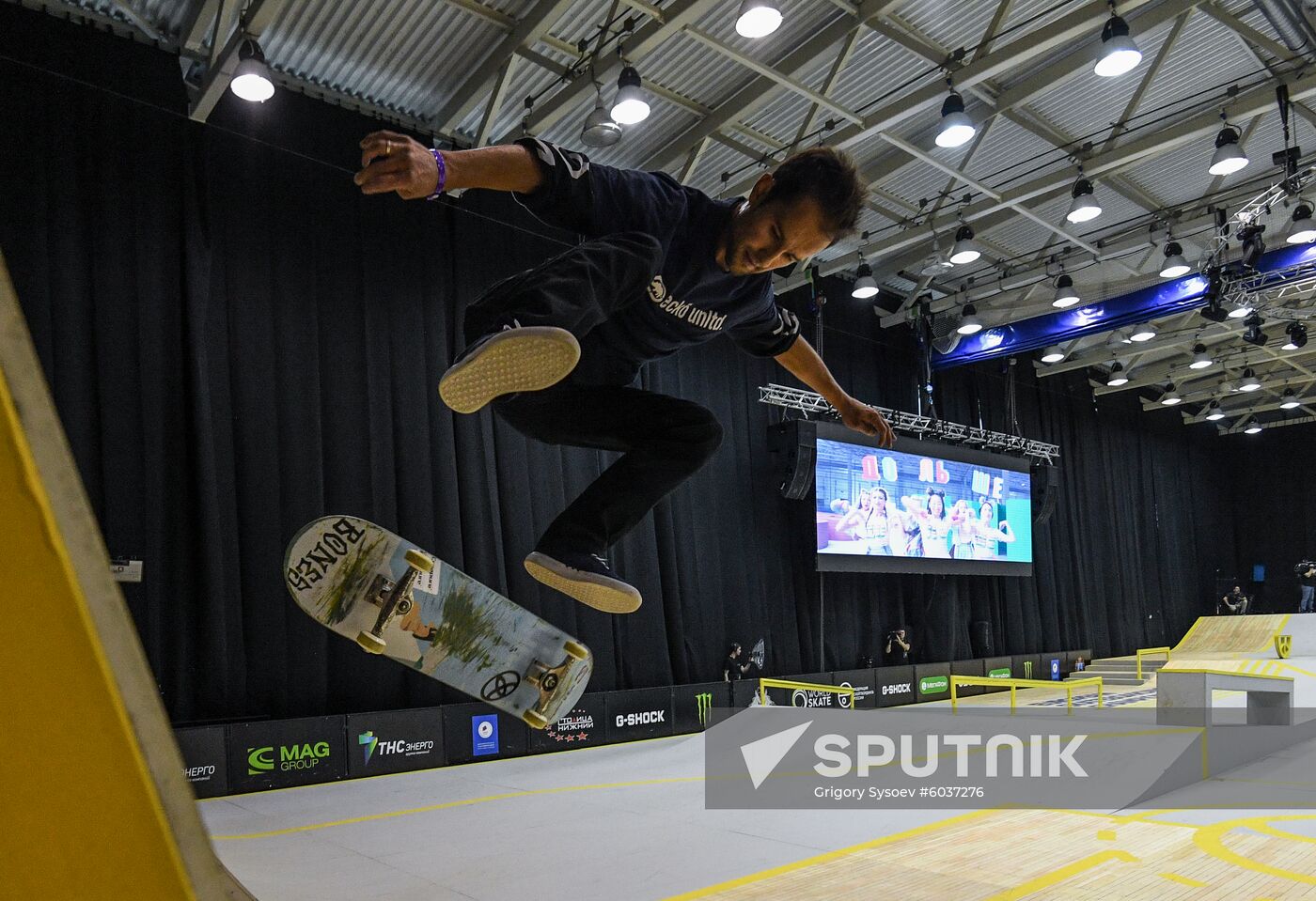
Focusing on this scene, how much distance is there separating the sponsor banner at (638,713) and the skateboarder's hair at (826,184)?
773 centimetres

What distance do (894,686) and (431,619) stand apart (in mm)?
10049

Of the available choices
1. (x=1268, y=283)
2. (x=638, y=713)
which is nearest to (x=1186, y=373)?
(x=1268, y=283)

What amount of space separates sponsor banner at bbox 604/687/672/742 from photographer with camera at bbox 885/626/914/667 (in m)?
4.29

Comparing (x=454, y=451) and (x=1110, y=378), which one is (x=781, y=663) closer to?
(x=454, y=451)

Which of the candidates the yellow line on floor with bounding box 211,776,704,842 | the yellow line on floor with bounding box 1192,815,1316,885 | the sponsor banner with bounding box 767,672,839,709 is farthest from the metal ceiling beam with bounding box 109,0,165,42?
the yellow line on floor with bounding box 1192,815,1316,885

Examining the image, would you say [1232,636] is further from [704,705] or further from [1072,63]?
[1072,63]

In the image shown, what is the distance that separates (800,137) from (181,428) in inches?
232

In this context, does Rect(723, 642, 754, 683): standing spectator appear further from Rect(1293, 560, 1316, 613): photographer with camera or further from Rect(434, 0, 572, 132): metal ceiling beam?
Rect(1293, 560, 1316, 613): photographer with camera

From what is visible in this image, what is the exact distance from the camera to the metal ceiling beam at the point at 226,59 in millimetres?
6160

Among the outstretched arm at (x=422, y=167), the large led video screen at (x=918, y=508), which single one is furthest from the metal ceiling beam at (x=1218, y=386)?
the outstretched arm at (x=422, y=167)

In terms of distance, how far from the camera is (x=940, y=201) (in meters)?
10.9

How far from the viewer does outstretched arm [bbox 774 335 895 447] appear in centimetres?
275

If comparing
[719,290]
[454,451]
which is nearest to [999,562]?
[454,451]

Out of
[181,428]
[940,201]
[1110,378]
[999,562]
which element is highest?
[940,201]
